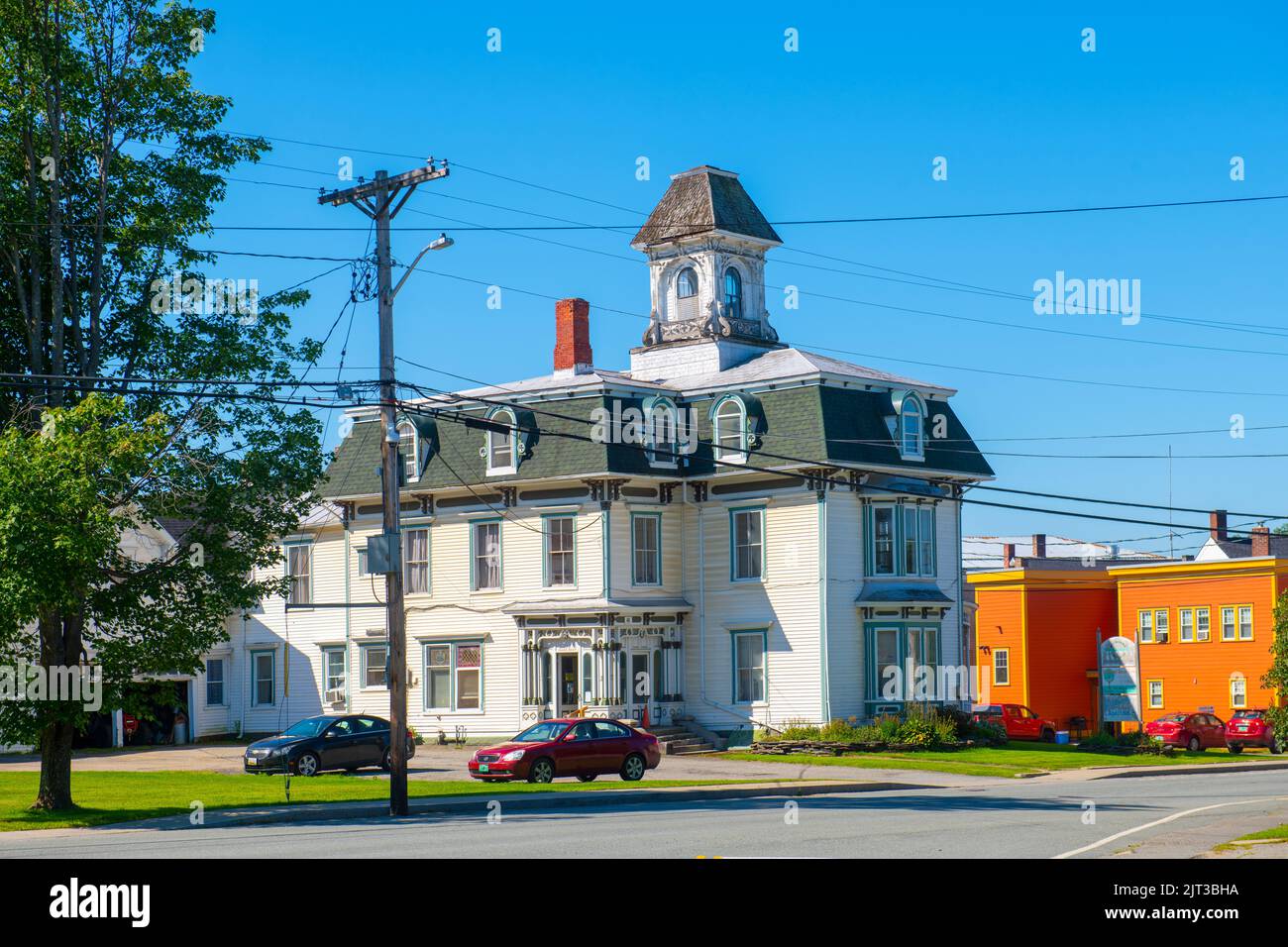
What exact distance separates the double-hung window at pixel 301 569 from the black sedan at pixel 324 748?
16.5 m

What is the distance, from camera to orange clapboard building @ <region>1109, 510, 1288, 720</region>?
67562 millimetres

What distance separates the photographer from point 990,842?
20.7 metres

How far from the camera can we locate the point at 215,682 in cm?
5744

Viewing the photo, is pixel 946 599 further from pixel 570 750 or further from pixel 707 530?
pixel 570 750

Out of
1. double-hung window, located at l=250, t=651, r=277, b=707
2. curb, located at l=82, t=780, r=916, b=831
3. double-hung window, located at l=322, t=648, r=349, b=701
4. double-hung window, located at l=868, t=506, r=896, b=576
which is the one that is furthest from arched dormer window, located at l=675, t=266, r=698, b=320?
curb, located at l=82, t=780, r=916, b=831

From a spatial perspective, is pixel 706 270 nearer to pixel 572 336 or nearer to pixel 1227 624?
pixel 572 336

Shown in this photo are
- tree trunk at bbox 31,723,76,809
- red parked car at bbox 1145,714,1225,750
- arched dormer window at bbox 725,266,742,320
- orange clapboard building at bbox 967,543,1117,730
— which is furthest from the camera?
orange clapboard building at bbox 967,543,1117,730

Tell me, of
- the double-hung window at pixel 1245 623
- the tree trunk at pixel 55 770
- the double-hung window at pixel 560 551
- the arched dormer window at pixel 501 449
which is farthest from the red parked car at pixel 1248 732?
the tree trunk at pixel 55 770

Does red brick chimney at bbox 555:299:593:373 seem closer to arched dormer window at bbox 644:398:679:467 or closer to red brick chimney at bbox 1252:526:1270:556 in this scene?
arched dormer window at bbox 644:398:679:467

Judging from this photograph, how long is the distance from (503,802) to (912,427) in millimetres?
23890

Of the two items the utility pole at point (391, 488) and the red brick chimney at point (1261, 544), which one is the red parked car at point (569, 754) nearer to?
the utility pole at point (391, 488)

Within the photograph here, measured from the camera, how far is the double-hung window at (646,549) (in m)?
49.3

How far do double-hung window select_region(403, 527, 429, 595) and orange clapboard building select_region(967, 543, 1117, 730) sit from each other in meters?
27.6
